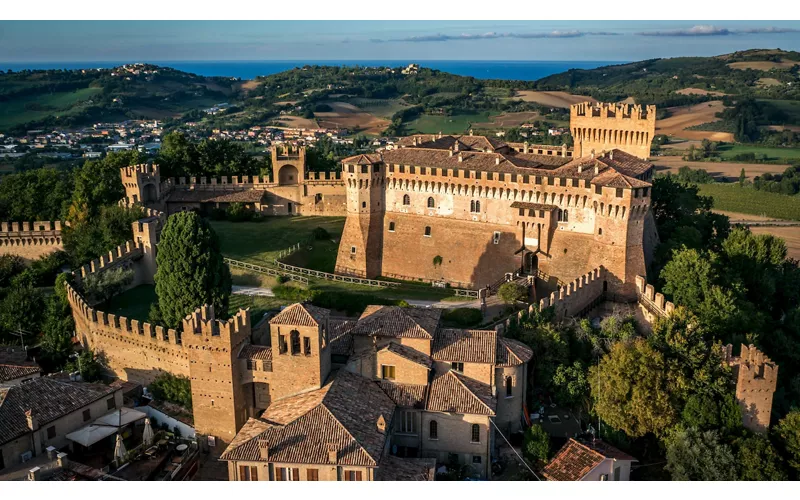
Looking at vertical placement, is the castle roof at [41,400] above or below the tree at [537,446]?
above

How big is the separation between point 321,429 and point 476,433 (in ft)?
19.1

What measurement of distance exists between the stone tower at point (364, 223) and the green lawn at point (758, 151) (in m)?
80.8

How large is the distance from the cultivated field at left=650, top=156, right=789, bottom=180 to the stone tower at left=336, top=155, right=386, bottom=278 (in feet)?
214

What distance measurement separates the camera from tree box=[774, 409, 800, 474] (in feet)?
95.8

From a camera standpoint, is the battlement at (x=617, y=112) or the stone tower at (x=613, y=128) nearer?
the battlement at (x=617, y=112)

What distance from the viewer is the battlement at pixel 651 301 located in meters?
36.7

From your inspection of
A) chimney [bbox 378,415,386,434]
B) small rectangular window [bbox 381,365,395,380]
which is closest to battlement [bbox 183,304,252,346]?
small rectangular window [bbox 381,365,395,380]

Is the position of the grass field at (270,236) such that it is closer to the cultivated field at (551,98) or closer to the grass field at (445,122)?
the grass field at (445,122)

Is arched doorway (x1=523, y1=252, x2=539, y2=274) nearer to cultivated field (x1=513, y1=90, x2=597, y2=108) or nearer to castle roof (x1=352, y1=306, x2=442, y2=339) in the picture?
castle roof (x1=352, y1=306, x2=442, y2=339)

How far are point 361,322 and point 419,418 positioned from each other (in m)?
4.52

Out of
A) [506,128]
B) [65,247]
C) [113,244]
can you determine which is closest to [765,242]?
[113,244]

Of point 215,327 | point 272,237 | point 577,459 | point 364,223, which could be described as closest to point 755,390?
point 577,459

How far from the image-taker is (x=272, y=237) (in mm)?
50719

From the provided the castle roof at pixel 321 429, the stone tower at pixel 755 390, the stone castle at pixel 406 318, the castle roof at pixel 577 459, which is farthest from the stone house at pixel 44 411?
the stone tower at pixel 755 390
